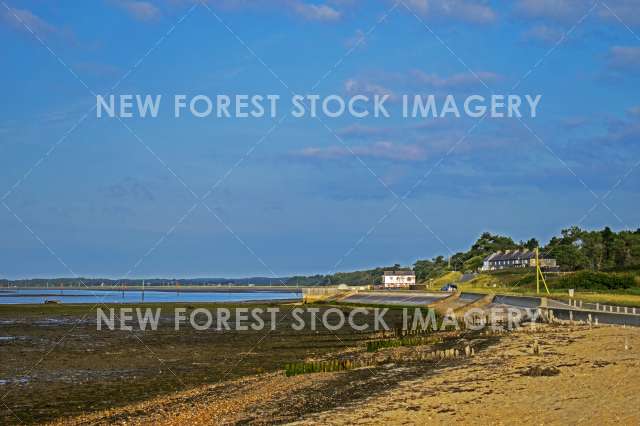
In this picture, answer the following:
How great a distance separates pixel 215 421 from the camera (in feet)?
62.1

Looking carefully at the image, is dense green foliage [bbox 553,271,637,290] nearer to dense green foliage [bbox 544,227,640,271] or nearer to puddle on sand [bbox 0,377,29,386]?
dense green foliage [bbox 544,227,640,271]

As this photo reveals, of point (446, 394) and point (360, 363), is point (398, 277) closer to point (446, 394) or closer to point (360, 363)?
point (360, 363)

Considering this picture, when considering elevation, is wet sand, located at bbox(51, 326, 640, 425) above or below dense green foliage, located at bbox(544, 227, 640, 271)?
below

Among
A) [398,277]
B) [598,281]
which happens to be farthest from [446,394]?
[398,277]

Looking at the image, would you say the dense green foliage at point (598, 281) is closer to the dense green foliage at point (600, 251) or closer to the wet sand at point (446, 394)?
the dense green foliage at point (600, 251)

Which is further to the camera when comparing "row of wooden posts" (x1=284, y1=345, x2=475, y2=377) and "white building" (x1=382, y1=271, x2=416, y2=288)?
"white building" (x1=382, y1=271, x2=416, y2=288)

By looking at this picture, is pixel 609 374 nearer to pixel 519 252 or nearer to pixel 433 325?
pixel 433 325

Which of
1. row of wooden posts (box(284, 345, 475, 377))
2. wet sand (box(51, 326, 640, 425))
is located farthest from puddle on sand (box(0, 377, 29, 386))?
row of wooden posts (box(284, 345, 475, 377))

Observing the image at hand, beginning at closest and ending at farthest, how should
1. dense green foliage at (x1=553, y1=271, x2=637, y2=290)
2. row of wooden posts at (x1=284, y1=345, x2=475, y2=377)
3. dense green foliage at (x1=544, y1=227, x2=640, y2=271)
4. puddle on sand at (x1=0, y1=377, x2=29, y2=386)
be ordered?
puddle on sand at (x1=0, y1=377, x2=29, y2=386)
row of wooden posts at (x1=284, y1=345, x2=475, y2=377)
dense green foliage at (x1=553, y1=271, x2=637, y2=290)
dense green foliage at (x1=544, y1=227, x2=640, y2=271)

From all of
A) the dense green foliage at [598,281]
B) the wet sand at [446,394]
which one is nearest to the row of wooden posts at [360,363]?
the wet sand at [446,394]

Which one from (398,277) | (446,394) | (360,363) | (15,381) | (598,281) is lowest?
(446,394)

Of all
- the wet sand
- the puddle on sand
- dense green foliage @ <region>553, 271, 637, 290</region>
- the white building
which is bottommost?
the wet sand

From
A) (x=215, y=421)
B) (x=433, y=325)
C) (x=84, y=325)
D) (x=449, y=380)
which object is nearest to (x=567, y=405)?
(x=449, y=380)

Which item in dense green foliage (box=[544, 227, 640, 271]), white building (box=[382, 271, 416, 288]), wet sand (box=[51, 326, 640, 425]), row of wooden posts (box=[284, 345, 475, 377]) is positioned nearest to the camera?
wet sand (box=[51, 326, 640, 425])
